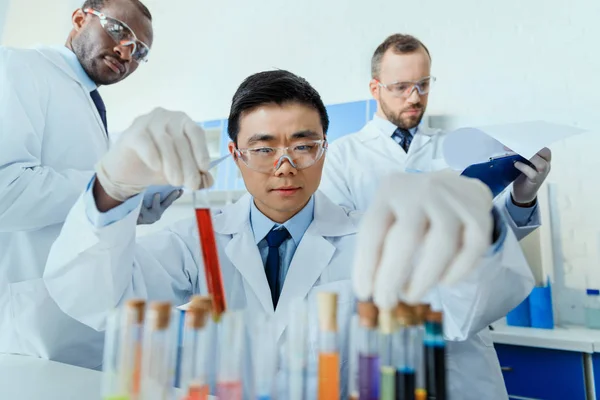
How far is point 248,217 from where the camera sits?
149 centimetres

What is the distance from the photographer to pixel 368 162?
210 cm

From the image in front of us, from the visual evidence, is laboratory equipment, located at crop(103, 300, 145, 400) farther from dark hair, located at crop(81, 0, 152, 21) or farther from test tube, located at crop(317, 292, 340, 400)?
dark hair, located at crop(81, 0, 152, 21)

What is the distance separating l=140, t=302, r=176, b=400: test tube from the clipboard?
90 centimetres

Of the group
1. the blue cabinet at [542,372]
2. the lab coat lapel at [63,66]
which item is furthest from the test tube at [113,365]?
the blue cabinet at [542,372]

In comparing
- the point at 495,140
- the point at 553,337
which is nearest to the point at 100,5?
the point at 495,140

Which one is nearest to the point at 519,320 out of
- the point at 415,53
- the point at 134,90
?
the point at 415,53

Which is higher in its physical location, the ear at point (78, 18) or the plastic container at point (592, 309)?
the ear at point (78, 18)

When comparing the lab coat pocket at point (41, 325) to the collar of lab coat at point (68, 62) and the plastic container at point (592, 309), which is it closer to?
the collar of lab coat at point (68, 62)

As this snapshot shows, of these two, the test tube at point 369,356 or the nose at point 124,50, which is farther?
the nose at point 124,50

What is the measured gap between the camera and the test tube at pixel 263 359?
0.64 m

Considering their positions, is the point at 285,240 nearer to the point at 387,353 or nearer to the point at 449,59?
the point at 387,353

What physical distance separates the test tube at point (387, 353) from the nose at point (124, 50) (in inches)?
62.6

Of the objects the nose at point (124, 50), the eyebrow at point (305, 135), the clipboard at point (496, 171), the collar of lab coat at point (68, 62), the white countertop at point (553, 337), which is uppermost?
the nose at point (124, 50)

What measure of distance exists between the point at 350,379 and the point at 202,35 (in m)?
3.30
